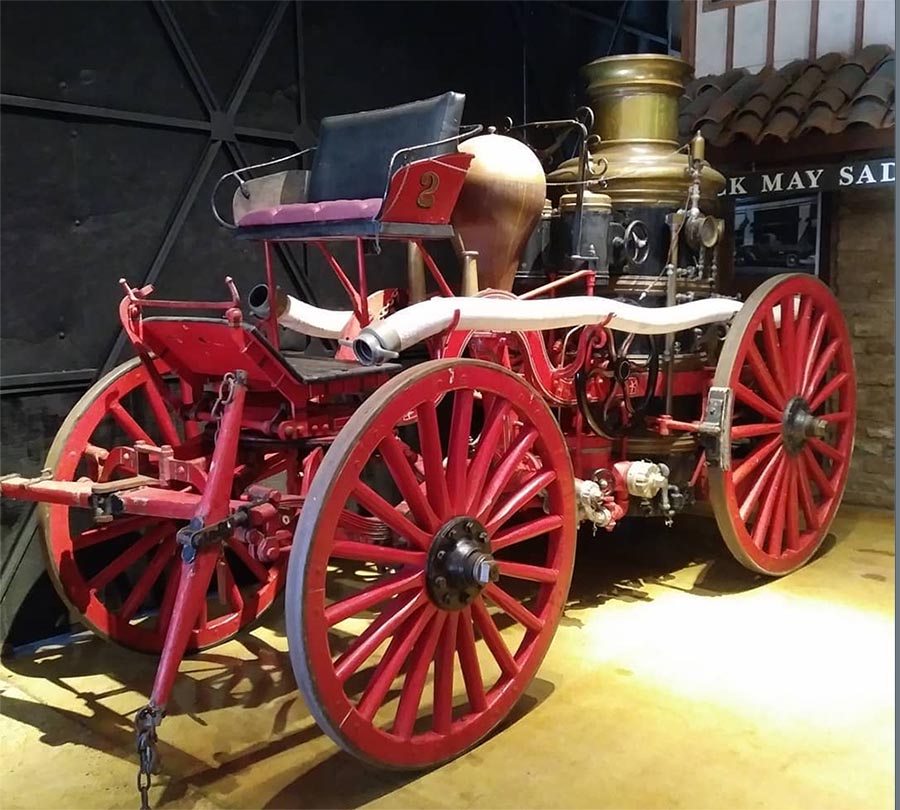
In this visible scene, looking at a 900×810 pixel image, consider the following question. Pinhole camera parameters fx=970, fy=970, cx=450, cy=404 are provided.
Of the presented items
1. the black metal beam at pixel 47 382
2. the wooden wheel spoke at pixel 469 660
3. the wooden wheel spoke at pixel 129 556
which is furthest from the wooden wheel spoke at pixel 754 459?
the black metal beam at pixel 47 382

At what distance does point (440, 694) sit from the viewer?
2.87 m

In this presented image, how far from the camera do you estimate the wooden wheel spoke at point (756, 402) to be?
4.23m

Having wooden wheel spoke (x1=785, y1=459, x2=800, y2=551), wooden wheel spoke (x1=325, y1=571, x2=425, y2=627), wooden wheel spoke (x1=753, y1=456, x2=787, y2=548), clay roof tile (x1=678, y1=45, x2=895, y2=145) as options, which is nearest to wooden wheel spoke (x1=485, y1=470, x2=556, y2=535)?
wooden wheel spoke (x1=325, y1=571, x2=425, y2=627)

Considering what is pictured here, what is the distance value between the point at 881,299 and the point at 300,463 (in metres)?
4.14

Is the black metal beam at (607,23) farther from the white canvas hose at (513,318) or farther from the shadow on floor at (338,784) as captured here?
the shadow on floor at (338,784)

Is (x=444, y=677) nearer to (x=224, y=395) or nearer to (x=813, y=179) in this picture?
(x=224, y=395)

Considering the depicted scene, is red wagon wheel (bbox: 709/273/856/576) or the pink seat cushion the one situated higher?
the pink seat cushion

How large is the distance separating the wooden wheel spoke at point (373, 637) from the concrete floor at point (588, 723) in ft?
1.41

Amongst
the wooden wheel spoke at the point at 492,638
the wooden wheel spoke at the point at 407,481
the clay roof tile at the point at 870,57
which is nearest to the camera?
the wooden wheel spoke at the point at 407,481

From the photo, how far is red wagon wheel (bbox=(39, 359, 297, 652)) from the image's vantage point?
3385mm

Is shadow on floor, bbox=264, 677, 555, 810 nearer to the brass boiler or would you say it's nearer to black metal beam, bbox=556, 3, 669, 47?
the brass boiler

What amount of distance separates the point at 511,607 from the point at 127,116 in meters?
2.62

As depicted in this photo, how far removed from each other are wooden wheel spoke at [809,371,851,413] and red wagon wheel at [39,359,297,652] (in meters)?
2.64

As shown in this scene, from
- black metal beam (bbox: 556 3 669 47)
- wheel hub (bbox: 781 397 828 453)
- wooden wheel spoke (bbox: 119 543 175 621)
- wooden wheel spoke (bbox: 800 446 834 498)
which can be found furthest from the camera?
black metal beam (bbox: 556 3 669 47)
